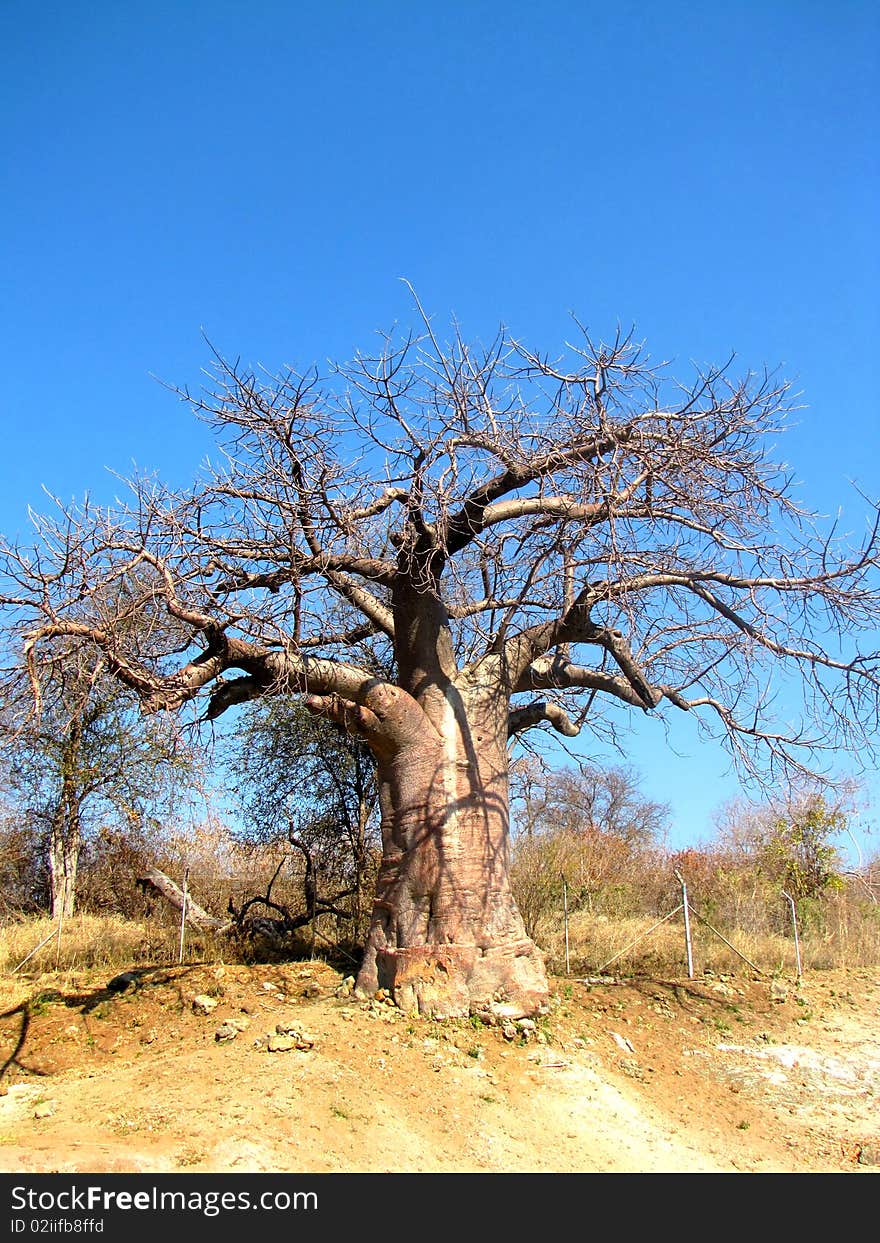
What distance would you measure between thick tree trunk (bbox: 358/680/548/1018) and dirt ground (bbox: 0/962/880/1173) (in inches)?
11.0

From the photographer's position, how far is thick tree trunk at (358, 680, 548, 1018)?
6949 mm

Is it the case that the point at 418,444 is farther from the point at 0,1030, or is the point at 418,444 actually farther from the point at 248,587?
the point at 0,1030

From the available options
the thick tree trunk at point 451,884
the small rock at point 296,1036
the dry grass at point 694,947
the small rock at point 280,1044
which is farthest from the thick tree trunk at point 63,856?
the small rock at point 280,1044

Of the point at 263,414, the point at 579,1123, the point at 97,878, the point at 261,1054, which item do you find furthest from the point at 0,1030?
the point at 97,878

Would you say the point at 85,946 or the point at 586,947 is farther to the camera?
the point at 586,947

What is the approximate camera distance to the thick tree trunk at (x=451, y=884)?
274 inches

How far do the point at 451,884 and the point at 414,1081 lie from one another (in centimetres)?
151

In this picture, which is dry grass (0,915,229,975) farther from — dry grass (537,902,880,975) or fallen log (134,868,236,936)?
dry grass (537,902,880,975)

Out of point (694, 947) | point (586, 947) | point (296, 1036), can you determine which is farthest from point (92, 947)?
point (694, 947)

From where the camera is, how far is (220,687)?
7520mm

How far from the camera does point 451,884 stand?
714 centimetres

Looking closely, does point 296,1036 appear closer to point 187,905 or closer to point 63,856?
point 187,905

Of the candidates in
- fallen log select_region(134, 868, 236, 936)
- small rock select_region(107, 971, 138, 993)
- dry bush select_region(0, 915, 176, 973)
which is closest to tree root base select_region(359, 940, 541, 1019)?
small rock select_region(107, 971, 138, 993)
